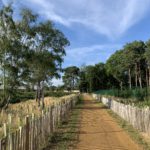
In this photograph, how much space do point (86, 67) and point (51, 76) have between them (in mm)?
79335

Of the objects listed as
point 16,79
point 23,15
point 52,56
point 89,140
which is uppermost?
point 23,15

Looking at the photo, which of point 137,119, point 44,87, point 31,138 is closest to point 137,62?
point 44,87

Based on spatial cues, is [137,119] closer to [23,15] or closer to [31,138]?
[31,138]

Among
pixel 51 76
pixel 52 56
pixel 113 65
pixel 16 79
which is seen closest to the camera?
pixel 16 79

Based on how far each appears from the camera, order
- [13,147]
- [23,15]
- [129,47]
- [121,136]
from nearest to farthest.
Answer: [13,147] → [121,136] → [23,15] → [129,47]

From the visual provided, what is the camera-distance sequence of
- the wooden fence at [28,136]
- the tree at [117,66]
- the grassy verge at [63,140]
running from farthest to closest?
the tree at [117,66]
the grassy verge at [63,140]
the wooden fence at [28,136]

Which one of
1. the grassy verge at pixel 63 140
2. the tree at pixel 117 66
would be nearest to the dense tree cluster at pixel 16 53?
the grassy verge at pixel 63 140

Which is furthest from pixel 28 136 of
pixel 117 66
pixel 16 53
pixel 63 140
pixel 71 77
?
pixel 71 77

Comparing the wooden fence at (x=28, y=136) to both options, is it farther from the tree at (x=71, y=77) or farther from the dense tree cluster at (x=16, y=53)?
the tree at (x=71, y=77)

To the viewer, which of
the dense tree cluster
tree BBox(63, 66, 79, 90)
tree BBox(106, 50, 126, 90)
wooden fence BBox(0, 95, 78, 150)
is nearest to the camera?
wooden fence BBox(0, 95, 78, 150)

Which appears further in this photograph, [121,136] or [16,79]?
[16,79]

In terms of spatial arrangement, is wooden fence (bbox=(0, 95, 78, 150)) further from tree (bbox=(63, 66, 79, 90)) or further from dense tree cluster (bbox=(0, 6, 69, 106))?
tree (bbox=(63, 66, 79, 90))

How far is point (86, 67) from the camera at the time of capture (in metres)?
121

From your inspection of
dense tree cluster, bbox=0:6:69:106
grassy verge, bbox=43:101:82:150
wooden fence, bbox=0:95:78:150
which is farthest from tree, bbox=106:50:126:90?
wooden fence, bbox=0:95:78:150
